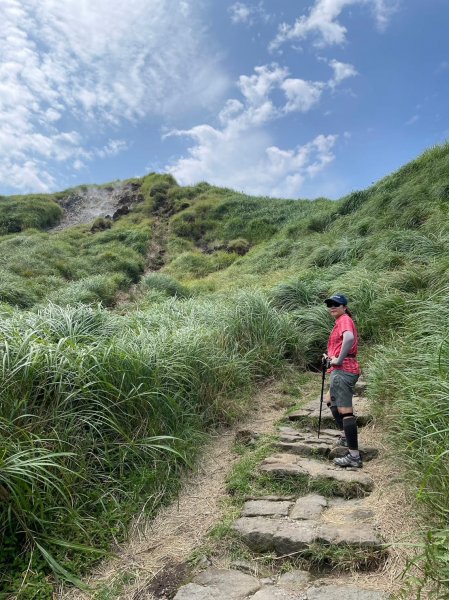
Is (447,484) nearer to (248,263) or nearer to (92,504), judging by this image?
(92,504)

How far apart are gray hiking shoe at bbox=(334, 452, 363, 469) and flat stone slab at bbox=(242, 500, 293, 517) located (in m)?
0.65

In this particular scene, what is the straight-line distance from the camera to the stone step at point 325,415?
14.1 feet

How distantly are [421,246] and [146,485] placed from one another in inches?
255

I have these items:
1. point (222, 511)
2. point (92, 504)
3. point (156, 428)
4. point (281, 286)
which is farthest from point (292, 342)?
point (92, 504)

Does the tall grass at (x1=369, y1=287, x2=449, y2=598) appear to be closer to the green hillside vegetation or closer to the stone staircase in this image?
the green hillside vegetation

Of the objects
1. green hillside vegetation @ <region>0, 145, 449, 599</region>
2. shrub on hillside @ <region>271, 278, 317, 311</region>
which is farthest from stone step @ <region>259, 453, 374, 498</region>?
shrub on hillside @ <region>271, 278, 317, 311</region>

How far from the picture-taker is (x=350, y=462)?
3514mm

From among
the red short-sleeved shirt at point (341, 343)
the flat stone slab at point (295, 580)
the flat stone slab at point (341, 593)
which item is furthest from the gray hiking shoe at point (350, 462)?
the flat stone slab at point (341, 593)

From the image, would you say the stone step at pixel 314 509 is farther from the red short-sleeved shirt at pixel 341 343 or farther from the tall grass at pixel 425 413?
the red short-sleeved shirt at pixel 341 343

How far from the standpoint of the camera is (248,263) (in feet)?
50.9

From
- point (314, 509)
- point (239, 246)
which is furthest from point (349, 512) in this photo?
point (239, 246)

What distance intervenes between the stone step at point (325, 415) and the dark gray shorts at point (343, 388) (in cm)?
53

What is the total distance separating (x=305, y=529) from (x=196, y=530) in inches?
30.0

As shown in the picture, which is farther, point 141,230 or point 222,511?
point 141,230
